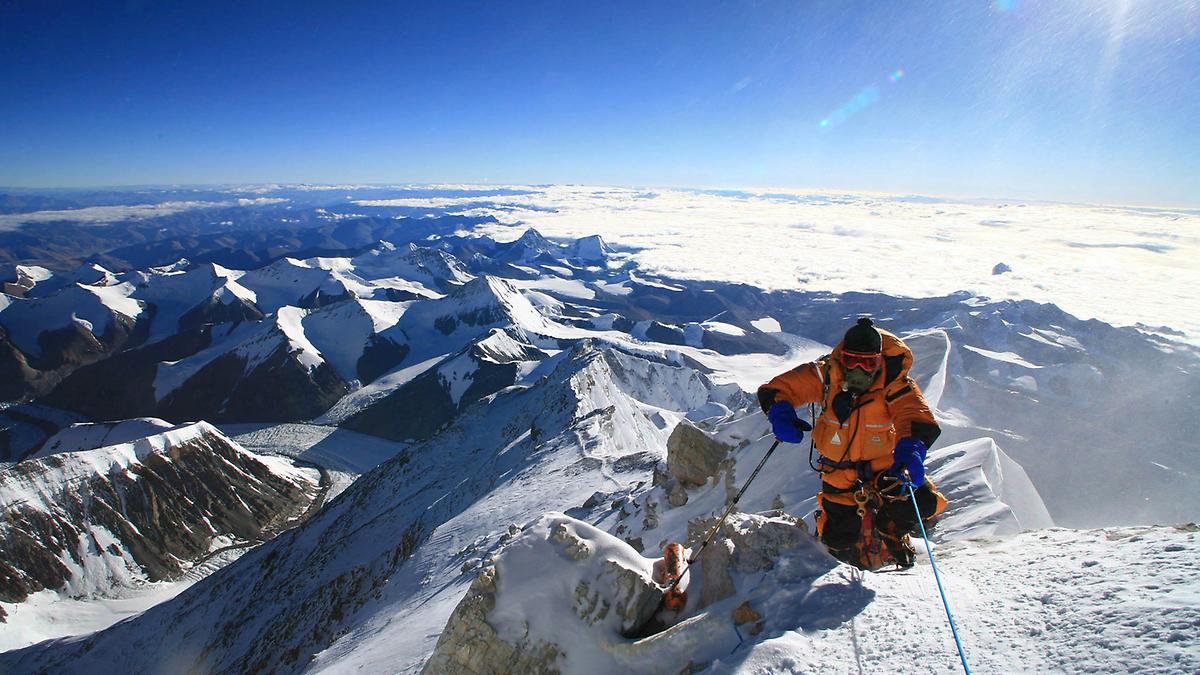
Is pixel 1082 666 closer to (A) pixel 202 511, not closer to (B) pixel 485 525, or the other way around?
(B) pixel 485 525

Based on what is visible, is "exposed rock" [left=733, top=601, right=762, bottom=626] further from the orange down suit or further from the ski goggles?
the ski goggles

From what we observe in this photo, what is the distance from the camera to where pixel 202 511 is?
253ft

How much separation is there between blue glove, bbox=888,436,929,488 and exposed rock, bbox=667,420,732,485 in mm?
14446

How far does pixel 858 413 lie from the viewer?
7930mm

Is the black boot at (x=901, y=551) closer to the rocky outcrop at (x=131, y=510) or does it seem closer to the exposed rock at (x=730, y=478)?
the exposed rock at (x=730, y=478)

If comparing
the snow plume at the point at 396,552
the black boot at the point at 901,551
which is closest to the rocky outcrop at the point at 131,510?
the snow plume at the point at 396,552

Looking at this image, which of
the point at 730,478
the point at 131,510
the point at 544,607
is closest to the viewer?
the point at 544,607

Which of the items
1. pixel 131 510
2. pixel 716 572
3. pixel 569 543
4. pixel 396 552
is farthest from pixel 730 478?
pixel 131 510

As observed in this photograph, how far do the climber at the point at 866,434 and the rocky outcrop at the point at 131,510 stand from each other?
93404 millimetres

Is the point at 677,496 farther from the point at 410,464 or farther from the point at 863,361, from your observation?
the point at 410,464

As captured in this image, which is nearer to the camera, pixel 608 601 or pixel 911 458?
pixel 911 458

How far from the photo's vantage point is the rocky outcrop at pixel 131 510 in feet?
207

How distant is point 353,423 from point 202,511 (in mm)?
49340

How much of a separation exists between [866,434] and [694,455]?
49.7ft
